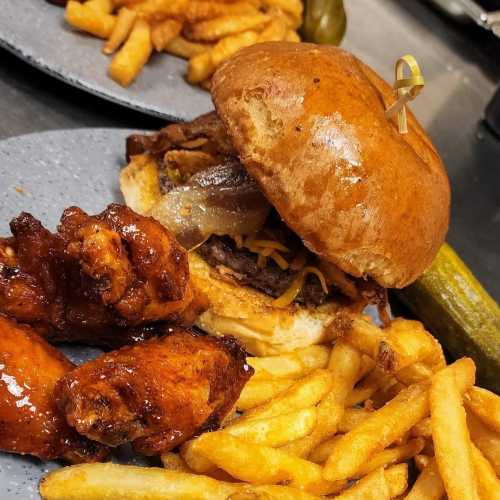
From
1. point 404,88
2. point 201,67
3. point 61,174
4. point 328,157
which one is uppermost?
point 404,88

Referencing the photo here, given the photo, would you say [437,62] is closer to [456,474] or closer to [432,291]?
[432,291]

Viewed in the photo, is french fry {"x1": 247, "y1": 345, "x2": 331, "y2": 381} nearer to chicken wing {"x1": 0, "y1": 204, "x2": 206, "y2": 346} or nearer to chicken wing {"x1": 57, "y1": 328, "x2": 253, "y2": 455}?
chicken wing {"x1": 57, "y1": 328, "x2": 253, "y2": 455}

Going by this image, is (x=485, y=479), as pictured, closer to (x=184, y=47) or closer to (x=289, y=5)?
(x=184, y=47)

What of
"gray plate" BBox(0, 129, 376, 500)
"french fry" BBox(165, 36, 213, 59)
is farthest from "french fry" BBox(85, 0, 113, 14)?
"gray plate" BBox(0, 129, 376, 500)

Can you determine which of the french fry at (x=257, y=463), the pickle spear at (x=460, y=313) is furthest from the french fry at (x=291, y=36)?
the french fry at (x=257, y=463)

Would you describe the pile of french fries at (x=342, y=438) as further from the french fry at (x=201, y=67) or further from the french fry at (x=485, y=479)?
the french fry at (x=201, y=67)

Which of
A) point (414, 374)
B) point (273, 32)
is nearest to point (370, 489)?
point (414, 374)

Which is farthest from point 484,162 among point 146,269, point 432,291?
point 146,269
